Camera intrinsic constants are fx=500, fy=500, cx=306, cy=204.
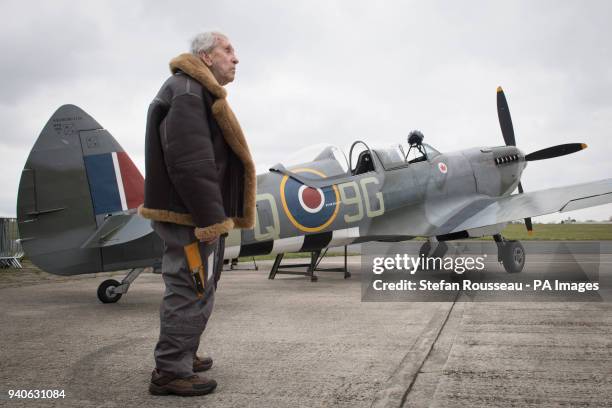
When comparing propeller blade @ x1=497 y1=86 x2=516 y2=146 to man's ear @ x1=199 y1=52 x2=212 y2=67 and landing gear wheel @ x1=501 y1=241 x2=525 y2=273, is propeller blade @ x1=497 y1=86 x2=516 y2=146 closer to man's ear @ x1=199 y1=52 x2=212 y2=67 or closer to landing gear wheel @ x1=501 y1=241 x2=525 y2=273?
landing gear wheel @ x1=501 y1=241 x2=525 y2=273

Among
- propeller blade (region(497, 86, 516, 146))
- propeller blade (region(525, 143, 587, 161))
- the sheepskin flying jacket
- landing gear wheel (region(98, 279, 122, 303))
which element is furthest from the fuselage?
the sheepskin flying jacket

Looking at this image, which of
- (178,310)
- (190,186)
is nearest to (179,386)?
(178,310)

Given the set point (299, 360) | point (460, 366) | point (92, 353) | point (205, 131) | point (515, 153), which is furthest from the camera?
point (515, 153)

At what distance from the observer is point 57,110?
20.0ft

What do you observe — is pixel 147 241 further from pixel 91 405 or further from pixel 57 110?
pixel 91 405

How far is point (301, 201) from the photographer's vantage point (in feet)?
23.3

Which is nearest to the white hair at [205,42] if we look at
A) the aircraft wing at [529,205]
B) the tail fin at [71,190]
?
the tail fin at [71,190]

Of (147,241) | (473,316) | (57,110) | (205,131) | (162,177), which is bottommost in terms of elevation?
(473,316)

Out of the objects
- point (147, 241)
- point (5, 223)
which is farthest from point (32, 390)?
point (5, 223)

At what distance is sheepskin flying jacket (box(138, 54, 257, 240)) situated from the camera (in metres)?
2.68

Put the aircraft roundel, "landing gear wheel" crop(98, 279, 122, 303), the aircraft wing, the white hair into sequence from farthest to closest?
the aircraft wing
the aircraft roundel
"landing gear wheel" crop(98, 279, 122, 303)
the white hair

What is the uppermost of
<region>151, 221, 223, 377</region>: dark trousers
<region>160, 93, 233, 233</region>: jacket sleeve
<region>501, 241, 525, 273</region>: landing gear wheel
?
<region>160, 93, 233, 233</region>: jacket sleeve

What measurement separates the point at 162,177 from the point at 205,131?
38 centimetres

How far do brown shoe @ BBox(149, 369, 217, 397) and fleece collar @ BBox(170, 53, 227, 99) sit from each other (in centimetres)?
157
